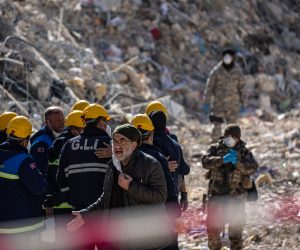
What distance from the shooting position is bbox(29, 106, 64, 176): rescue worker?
5.04 m

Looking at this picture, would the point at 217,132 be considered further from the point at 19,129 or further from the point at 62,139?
the point at 19,129

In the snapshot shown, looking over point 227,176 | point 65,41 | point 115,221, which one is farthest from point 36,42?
point 115,221

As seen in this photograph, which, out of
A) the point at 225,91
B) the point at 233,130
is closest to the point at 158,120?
the point at 233,130

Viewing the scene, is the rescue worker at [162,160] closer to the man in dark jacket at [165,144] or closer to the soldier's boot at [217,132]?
the man in dark jacket at [165,144]

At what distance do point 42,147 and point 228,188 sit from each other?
1689 mm


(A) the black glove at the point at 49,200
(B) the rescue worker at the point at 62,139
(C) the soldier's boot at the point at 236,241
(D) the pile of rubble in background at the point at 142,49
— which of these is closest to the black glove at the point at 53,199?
(A) the black glove at the point at 49,200

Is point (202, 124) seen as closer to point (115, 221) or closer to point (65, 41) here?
point (65, 41)

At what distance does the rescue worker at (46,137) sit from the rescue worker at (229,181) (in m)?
1.34

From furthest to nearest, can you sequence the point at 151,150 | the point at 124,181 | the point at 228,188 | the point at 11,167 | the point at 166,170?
the point at 228,188 → the point at 11,167 → the point at 151,150 → the point at 166,170 → the point at 124,181

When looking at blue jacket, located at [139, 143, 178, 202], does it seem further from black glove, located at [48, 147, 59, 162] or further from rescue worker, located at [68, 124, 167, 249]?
black glove, located at [48, 147, 59, 162]

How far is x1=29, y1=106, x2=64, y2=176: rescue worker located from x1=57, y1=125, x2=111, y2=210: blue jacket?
1.61ft

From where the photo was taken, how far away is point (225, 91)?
10.2 m

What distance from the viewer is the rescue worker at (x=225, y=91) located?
10.0 meters

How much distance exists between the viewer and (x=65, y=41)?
522 inches
